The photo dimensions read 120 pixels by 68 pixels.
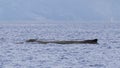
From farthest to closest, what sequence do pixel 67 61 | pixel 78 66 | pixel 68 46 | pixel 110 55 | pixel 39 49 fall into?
pixel 68 46
pixel 39 49
pixel 110 55
pixel 67 61
pixel 78 66

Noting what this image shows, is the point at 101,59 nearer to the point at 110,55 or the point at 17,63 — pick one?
the point at 110,55

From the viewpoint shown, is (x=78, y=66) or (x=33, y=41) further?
(x=33, y=41)

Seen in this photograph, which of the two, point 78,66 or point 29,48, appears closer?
point 78,66

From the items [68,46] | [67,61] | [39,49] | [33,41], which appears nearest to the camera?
[67,61]

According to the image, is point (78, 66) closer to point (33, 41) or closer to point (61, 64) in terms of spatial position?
point (61, 64)

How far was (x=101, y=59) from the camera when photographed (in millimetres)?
56781

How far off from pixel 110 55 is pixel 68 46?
46.5 ft

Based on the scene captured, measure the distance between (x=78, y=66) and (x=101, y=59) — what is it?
6918 millimetres

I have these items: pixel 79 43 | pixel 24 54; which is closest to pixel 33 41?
pixel 79 43

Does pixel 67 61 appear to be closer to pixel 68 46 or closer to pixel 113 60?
pixel 113 60

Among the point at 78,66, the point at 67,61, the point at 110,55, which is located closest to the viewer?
the point at 78,66

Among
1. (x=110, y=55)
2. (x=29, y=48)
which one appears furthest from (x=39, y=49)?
(x=110, y=55)

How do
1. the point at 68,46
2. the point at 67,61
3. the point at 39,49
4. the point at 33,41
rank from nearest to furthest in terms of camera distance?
the point at 67,61 → the point at 39,49 → the point at 68,46 → the point at 33,41

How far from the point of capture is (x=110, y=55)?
61.4 m
